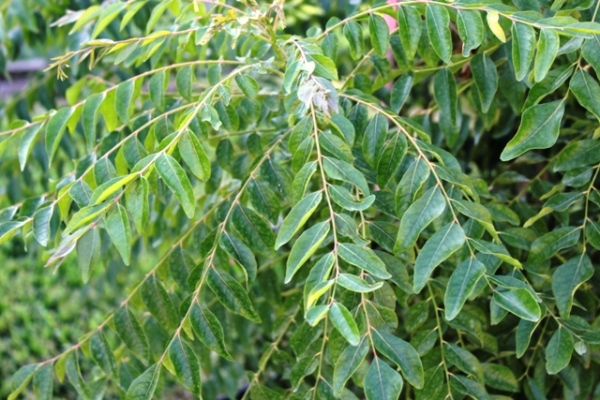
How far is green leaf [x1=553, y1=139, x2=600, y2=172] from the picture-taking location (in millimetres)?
1147

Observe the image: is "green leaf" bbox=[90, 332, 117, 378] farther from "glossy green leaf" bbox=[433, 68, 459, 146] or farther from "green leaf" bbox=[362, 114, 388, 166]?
"glossy green leaf" bbox=[433, 68, 459, 146]

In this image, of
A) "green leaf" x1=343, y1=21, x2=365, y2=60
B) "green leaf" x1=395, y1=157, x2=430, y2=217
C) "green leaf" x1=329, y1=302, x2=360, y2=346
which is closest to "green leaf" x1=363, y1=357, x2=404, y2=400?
"green leaf" x1=329, y1=302, x2=360, y2=346

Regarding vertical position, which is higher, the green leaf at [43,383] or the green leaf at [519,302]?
the green leaf at [519,302]

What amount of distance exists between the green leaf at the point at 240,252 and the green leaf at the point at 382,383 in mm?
266

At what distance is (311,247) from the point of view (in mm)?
932

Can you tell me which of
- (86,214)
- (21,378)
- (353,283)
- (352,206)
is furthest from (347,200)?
(21,378)

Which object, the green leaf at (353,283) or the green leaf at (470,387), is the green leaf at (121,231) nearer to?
the green leaf at (353,283)

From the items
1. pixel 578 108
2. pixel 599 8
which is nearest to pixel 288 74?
pixel 599 8

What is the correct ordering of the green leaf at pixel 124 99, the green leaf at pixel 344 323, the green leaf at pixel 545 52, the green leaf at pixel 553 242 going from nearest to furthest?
1. the green leaf at pixel 344 323
2. the green leaf at pixel 545 52
3. the green leaf at pixel 553 242
4. the green leaf at pixel 124 99

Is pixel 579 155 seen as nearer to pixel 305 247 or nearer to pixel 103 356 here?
pixel 305 247

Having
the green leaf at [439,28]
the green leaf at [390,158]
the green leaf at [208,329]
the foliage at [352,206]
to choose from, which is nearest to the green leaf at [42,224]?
the foliage at [352,206]

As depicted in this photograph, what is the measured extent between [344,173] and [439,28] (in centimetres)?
27

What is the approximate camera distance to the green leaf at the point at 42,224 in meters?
1.15

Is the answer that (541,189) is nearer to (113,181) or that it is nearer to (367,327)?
(367,327)
